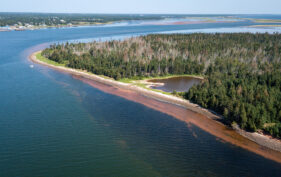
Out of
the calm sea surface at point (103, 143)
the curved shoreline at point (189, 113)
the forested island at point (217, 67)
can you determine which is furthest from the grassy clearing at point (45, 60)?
the calm sea surface at point (103, 143)

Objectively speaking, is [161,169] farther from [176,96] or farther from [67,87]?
[67,87]

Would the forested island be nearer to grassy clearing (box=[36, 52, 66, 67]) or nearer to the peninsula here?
the peninsula

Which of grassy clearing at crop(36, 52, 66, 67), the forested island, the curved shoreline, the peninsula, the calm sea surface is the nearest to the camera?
the calm sea surface

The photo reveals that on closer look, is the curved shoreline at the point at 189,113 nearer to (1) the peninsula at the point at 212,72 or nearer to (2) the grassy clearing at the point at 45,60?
(1) the peninsula at the point at 212,72

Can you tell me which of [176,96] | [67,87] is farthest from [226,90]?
[67,87]

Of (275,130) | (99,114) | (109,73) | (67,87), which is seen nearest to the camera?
(275,130)

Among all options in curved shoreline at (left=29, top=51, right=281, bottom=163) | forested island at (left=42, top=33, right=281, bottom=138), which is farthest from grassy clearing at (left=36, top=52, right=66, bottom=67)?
curved shoreline at (left=29, top=51, right=281, bottom=163)
